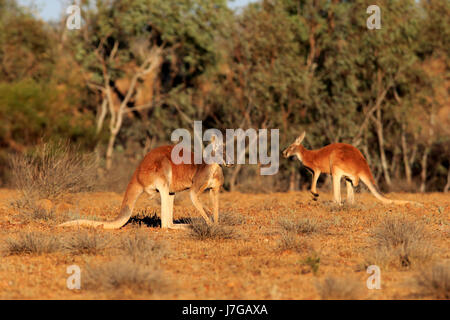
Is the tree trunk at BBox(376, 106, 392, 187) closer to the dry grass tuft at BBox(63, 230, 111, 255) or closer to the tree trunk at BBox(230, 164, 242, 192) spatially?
the tree trunk at BBox(230, 164, 242, 192)

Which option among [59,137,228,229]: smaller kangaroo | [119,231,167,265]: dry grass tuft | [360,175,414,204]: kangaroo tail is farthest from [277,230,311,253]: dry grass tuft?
[360,175,414,204]: kangaroo tail

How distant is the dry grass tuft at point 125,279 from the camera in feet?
21.7

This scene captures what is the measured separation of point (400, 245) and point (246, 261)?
6.97ft

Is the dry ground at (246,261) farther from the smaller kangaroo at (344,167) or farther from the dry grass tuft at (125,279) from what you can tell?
the smaller kangaroo at (344,167)

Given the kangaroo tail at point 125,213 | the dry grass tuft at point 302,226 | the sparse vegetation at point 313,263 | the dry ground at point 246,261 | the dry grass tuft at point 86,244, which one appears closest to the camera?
the dry ground at point 246,261

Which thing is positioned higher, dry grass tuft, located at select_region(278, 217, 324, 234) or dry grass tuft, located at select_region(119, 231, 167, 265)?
dry grass tuft, located at select_region(278, 217, 324, 234)

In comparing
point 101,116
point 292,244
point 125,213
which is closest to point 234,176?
point 101,116

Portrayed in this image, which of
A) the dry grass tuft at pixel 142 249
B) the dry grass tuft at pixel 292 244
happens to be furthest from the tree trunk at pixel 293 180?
the dry grass tuft at pixel 142 249

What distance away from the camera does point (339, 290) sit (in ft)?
20.6

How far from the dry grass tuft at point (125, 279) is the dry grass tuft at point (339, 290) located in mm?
1715

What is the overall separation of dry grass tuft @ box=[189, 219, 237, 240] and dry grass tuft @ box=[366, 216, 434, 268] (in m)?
2.25

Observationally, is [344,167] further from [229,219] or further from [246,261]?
[246,261]

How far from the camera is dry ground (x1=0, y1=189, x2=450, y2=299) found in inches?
259

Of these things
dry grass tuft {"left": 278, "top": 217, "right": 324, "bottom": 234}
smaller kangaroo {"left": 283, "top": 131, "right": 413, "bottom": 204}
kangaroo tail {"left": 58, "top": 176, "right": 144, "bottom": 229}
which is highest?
smaller kangaroo {"left": 283, "top": 131, "right": 413, "bottom": 204}
